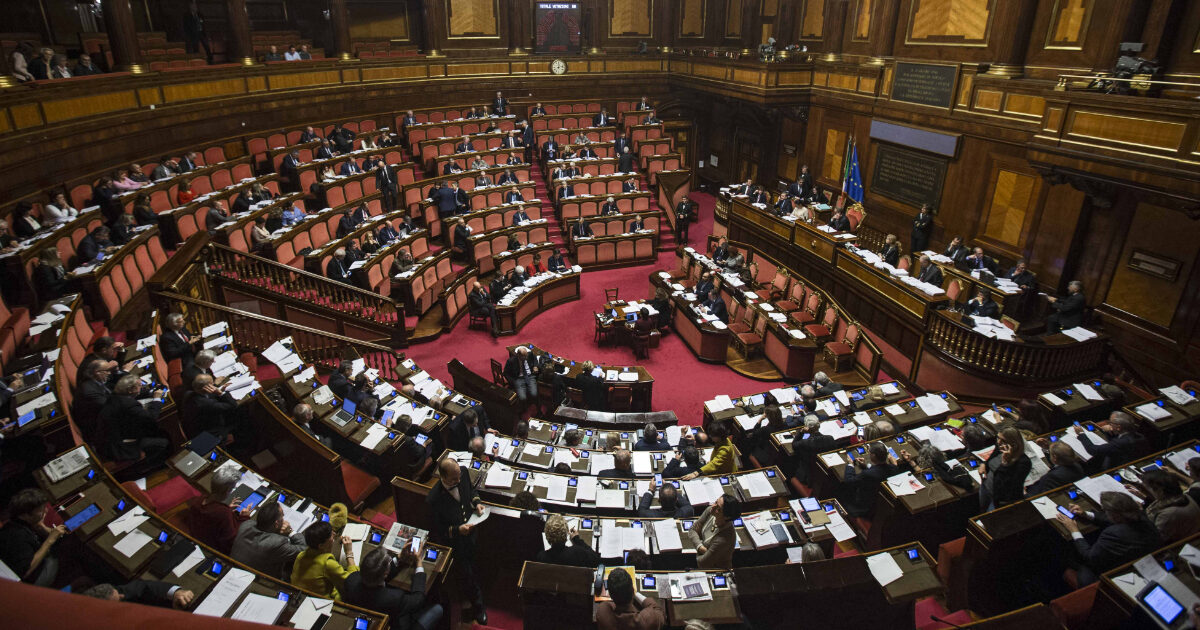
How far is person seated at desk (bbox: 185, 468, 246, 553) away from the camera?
16.3 feet

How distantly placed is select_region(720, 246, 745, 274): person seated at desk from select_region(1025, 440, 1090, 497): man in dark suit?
271 inches

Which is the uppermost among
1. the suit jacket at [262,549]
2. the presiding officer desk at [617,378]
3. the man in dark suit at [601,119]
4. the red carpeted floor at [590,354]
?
the man in dark suit at [601,119]

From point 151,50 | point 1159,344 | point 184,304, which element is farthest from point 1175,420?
point 151,50

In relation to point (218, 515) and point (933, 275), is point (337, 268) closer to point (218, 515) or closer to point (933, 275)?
point (218, 515)

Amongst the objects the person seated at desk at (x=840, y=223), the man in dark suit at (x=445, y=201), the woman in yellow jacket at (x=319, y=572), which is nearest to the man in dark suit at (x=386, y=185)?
the man in dark suit at (x=445, y=201)

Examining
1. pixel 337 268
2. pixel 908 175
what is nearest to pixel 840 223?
pixel 908 175

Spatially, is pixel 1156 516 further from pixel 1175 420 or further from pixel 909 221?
pixel 909 221

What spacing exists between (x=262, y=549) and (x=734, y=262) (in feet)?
30.5

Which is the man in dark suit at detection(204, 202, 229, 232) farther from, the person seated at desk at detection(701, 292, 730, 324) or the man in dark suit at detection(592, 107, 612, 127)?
the man in dark suit at detection(592, 107, 612, 127)

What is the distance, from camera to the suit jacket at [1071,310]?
8.63 metres

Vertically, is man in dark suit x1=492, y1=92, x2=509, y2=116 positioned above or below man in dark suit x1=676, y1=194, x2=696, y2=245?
above

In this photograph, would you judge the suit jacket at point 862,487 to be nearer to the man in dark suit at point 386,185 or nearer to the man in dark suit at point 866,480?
the man in dark suit at point 866,480

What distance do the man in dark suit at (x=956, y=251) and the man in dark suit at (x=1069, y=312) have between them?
6.23ft

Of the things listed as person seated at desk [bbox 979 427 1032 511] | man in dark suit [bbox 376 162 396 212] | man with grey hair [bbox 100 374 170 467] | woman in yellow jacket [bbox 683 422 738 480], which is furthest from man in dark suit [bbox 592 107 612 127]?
person seated at desk [bbox 979 427 1032 511]
